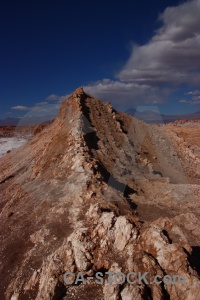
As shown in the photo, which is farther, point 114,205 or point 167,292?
point 114,205

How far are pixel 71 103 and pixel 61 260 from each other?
14009mm

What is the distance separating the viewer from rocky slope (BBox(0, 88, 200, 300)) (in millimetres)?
6695

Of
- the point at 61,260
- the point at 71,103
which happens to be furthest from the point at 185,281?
the point at 71,103

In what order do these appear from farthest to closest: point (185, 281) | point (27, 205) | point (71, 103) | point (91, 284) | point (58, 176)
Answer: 1. point (71, 103)
2. point (58, 176)
3. point (27, 205)
4. point (91, 284)
5. point (185, 281)

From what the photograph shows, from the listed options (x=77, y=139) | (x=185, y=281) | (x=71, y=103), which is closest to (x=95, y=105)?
(x=71, y=103)

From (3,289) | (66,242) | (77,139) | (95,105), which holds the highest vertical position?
(95,105)

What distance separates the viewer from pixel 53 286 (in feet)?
21.8

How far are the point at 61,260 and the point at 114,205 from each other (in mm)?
2909

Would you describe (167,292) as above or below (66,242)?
below

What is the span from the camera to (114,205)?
9.51 metres

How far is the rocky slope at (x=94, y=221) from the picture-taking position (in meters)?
6.70

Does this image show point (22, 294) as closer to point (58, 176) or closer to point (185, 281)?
point (185, 281)

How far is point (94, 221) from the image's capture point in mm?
8492

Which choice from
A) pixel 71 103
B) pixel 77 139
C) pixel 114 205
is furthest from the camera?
pixel 71 103
